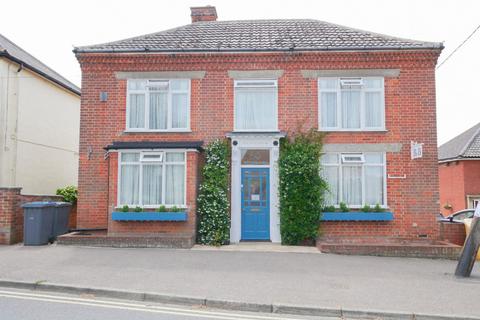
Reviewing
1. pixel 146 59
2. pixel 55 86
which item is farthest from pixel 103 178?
pixel 55 86

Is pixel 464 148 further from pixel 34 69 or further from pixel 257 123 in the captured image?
pixel 34 69

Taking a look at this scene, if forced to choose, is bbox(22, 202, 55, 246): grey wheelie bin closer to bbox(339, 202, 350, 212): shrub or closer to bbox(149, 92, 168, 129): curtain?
bbox(149, 92, 168, 129): curtain

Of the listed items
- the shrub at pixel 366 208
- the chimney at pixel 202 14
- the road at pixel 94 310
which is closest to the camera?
the road at pixel 94 310

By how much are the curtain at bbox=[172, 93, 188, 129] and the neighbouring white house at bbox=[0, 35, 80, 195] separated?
6037mm

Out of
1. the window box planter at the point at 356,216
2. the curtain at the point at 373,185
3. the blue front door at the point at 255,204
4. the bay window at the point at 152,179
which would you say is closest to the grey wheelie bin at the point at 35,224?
the bay window at the point at 152,179

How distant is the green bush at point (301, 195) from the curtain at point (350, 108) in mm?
1511

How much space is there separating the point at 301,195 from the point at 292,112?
2703mm

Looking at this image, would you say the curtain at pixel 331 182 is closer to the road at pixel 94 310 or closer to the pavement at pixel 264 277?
the pavement at pixel 264 277

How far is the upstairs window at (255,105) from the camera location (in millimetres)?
12945

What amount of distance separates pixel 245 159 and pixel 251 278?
5.43m

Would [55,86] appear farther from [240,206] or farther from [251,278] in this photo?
[251,278]

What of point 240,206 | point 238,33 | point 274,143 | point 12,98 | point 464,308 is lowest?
point 464,308

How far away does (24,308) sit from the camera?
5973 mm

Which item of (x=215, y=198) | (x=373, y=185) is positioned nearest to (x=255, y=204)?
(x=215, y=198)
